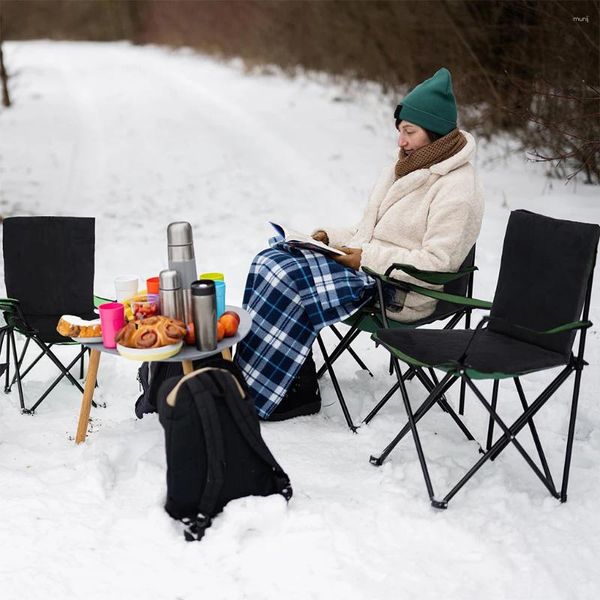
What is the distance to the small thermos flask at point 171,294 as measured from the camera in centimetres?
273

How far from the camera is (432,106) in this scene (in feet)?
10.7

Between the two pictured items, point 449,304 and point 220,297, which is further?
point 449,304

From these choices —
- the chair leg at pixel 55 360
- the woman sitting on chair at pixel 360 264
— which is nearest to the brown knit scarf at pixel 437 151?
the woman sitting on chair at pixel 360 264

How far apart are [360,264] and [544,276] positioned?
858 millimetres

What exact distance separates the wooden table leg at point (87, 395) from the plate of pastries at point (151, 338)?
350mm

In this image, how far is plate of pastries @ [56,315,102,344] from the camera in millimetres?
2758

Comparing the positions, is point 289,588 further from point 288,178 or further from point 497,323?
point 288,178

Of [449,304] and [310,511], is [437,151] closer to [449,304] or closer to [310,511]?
[449,304]

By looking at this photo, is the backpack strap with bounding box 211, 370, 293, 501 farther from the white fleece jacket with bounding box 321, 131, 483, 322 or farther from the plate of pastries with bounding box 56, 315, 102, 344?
the white fleece jacket with bounding box 321, 131, 483, 322

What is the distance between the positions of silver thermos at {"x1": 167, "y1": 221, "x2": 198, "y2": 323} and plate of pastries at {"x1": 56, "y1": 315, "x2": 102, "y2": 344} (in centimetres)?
33

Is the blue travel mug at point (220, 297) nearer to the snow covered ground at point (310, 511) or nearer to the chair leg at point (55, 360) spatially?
the snow covered ground at point (310, 511)

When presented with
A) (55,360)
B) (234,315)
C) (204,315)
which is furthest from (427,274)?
(55,360)

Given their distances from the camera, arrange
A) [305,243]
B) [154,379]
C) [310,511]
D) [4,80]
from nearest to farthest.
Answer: [310,511], [154,379], [305,243], [4,80]

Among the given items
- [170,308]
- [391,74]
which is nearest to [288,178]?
[391,74]
